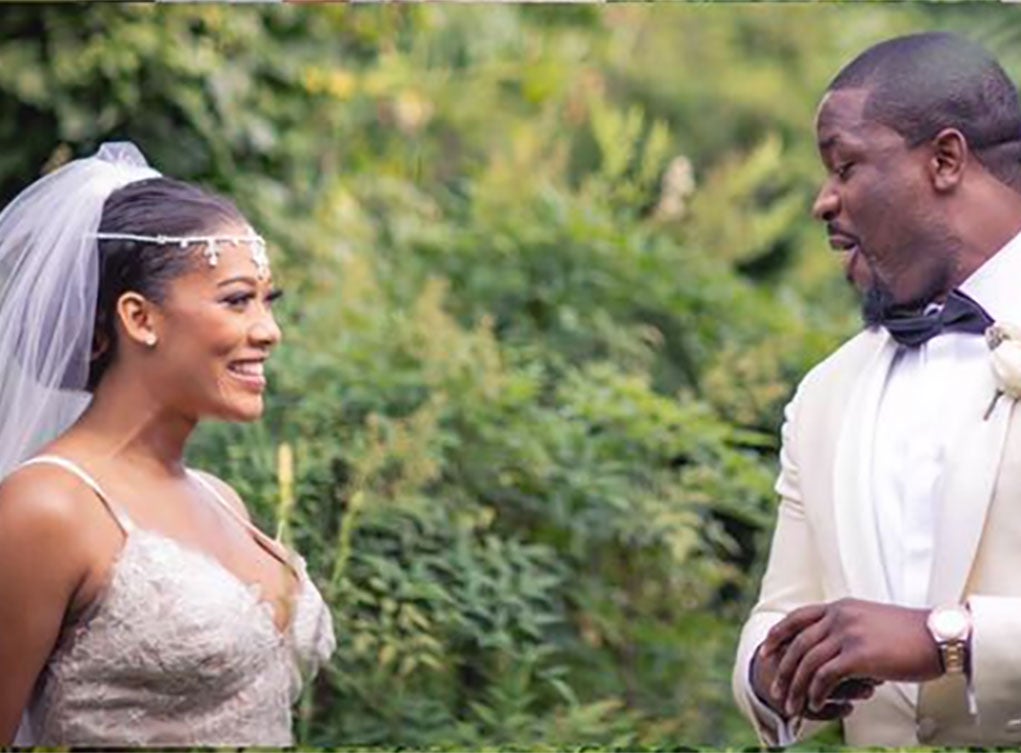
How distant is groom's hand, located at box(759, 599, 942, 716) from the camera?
3.95 m

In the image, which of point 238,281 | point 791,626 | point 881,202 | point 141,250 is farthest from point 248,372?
point 881,202

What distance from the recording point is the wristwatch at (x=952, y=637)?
3.96 meters

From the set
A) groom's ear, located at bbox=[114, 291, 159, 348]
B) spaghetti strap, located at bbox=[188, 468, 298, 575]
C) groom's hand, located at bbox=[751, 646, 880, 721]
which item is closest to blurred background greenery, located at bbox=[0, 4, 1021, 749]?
spaghetti strap, located at bbox=[188, 468, 298, 575]

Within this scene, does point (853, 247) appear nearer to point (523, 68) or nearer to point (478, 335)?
point (478, 335)

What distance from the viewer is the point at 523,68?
8883 mm

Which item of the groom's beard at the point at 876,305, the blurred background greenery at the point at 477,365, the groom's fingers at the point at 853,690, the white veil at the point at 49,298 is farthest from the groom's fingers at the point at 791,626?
the blurred background greenery at the point at 477,365

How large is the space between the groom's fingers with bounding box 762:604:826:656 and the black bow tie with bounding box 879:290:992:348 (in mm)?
501

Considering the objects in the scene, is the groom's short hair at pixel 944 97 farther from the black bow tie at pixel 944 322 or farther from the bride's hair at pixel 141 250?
the bride's hair at pixel 141 250

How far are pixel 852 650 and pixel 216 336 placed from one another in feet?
3.86

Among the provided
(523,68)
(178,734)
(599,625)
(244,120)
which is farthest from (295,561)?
(523,68)

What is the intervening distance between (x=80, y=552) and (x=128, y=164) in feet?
2.54

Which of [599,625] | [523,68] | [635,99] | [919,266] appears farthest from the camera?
[635,99]

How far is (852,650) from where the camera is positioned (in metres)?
3.95

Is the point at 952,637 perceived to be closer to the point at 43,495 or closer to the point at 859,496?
the point at 859,496
